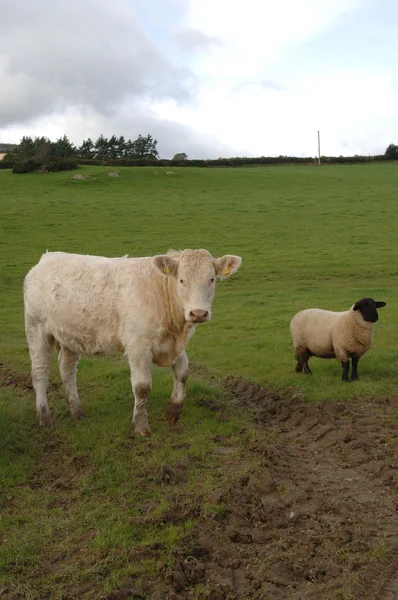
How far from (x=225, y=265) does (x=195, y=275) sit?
0.64 metres

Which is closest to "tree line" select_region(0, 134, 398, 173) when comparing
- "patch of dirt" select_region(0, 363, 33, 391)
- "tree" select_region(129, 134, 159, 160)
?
"tree" select_region(129, 134, 159, 160)

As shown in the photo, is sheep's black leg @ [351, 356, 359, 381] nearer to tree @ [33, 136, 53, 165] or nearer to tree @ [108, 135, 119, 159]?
tree @ [33, 136, 53, 165]

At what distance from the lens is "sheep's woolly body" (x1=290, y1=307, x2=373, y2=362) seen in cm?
1094

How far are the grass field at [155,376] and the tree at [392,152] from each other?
36663 millimetres

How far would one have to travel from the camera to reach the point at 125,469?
6848mm

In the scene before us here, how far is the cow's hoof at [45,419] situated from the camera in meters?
8.67

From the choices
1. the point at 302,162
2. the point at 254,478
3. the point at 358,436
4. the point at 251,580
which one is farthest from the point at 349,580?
the point at 302,162

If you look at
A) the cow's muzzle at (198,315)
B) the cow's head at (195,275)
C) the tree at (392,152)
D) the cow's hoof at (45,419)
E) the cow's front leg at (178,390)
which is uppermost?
the tree at (392,152)

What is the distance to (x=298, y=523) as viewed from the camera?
215 inches

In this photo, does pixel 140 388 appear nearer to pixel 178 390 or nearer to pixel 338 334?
pixel 178 390

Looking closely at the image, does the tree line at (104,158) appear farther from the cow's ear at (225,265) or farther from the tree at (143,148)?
the cow's ear at (225,265)

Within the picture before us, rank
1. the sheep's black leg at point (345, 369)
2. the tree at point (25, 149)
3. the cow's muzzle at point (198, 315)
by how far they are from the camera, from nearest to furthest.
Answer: the cow's muzzle at point (198, 315) → the sheep's black leg at point (345, 369) → the tree at point (25, 149)

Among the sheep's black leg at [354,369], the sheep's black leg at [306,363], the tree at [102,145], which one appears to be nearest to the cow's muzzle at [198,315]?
the sheep's black leg at [354,369]

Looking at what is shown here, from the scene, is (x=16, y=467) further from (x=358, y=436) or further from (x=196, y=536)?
(x=358, y=436)
